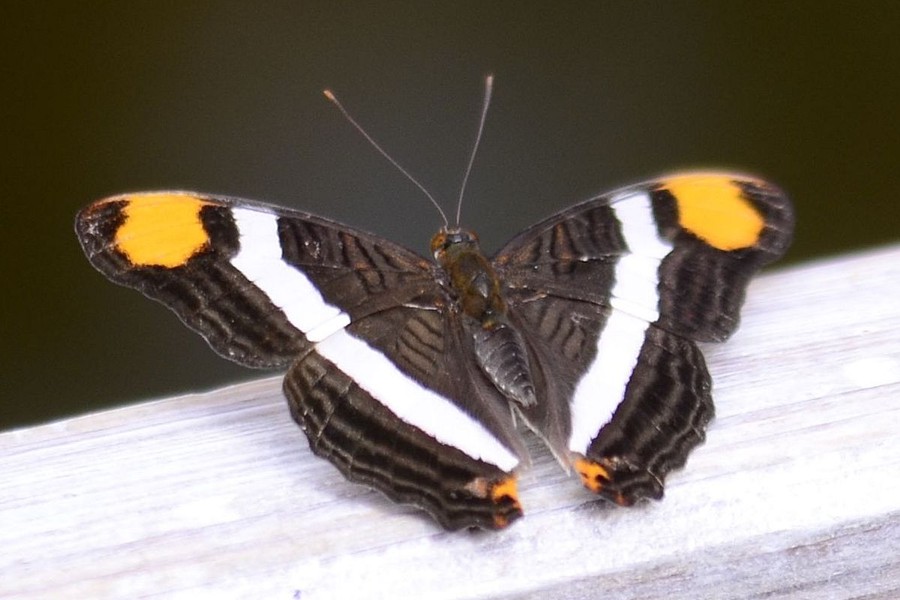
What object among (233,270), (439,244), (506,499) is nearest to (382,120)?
(439,244)

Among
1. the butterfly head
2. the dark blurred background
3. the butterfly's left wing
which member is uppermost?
the butterfly head

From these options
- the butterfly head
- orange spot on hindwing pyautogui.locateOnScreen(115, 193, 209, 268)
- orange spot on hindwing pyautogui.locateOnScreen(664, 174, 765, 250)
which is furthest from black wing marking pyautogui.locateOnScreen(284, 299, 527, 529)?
orange spot on hindwing pyautogui.locateOnScreen(664, 174, 765, 250)

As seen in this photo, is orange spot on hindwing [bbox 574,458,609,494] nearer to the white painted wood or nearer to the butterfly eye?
the white painted wood

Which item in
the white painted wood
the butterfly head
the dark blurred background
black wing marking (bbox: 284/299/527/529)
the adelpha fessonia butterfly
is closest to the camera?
the white painted wood

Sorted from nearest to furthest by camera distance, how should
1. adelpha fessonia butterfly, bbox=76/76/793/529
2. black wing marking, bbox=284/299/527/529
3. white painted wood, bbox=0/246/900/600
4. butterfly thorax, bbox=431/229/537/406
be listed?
white painted wood, bbox=0/246/900/600
black wing marking, bbox=284/299/527/529
adelpha fessonia butterfly, bbox=76/76/793/529
butterfly thorax, bbox=431/229/537/406

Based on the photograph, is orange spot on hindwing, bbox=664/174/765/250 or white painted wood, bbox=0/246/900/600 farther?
orange spot on hindwing, bbox=664/174/765/250

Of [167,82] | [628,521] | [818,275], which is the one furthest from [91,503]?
[167,82]

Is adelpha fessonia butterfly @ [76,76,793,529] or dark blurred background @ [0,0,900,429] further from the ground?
adelpha fessonia butterfly @ [76,76,793,529]
